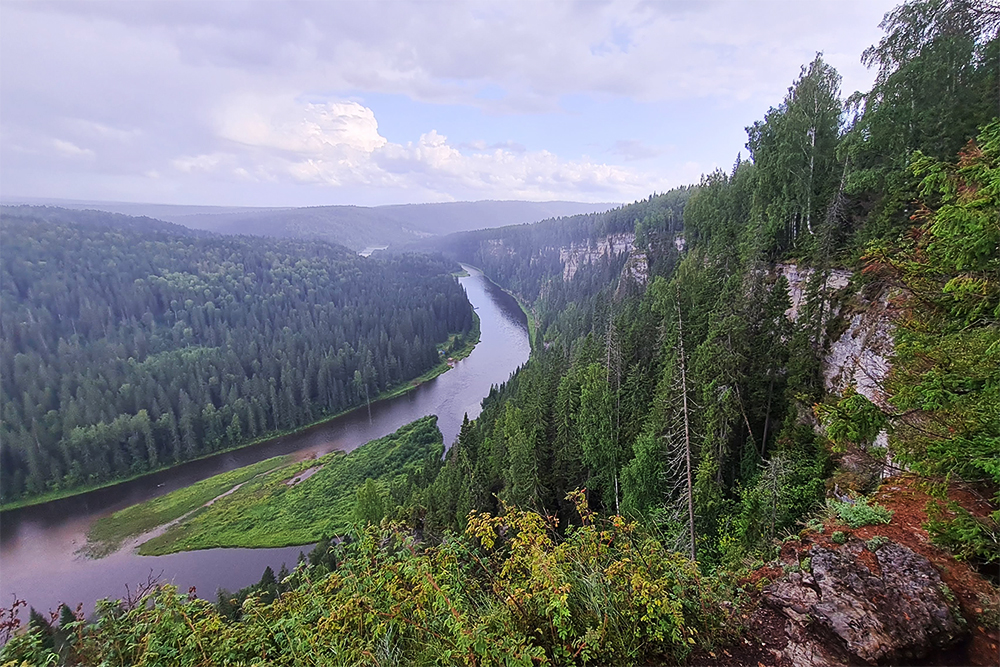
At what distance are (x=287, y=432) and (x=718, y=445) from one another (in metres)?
63.3

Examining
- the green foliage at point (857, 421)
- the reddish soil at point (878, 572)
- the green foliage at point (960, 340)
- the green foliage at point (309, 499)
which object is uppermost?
the green foliage at point (960, 340)

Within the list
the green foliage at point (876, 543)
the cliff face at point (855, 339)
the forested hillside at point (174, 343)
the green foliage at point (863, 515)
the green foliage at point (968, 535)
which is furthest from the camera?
the forested hillside at point (174, 343)

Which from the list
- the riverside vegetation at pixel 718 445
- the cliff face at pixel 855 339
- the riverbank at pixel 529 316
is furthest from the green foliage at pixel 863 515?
the riverbank at pixel 529 316

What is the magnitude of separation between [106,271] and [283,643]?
14232 centimetres

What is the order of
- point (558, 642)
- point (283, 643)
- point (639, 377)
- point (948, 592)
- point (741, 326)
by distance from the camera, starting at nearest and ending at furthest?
point (558, 642), point (283, 643), point (948, 592), point (741, 326), point (639, 377)

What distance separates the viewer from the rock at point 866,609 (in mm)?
5270

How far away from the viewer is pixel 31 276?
98.6 m

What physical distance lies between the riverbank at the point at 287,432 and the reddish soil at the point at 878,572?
225 feet

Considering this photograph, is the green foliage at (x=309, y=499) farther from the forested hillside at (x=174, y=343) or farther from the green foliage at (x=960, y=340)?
the green foliage at (x=960, y=340)

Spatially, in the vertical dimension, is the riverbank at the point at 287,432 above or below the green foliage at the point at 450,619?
below

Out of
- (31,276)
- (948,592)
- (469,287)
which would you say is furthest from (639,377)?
(469,287)

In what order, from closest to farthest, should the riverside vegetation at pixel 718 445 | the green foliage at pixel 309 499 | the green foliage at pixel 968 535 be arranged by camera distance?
the riverside vegetation at pixel 718 445 < the green foliage at pixel 968 535 < the green foliage at pixel 309 499

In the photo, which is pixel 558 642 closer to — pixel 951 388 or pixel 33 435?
pixel 951 388

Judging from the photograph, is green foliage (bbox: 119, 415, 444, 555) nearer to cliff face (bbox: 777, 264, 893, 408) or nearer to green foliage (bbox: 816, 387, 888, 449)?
cliff face (bbox: 777, 264, 893, 408)
